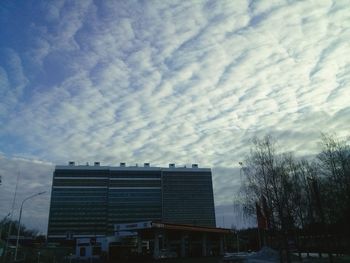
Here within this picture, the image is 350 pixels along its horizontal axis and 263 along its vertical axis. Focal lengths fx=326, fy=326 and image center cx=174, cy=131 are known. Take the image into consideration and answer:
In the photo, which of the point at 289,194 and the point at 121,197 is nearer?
the point at 289,194

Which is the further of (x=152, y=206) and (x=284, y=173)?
Answer: (x=152, y=206)

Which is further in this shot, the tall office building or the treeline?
the tall office building

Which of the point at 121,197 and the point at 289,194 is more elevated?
the point at 121,197

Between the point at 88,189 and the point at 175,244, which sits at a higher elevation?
the point at 88,189

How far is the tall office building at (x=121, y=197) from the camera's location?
155 metres

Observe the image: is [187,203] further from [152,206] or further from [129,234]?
[129,234]

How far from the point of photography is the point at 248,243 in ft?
322

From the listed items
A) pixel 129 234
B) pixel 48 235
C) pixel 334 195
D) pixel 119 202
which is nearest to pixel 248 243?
pixel 129 234

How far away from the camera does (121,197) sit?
16250 centimetres

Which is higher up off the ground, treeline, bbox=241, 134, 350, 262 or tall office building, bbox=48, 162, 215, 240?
tall office building, bbox=48, 162, 215, 240

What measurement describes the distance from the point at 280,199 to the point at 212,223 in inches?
5902

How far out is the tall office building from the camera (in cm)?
15512

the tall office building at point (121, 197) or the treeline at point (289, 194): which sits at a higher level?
the tall office building at point (121, 197)

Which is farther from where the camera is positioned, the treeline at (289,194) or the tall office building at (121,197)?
the tall office building at (121,197)
